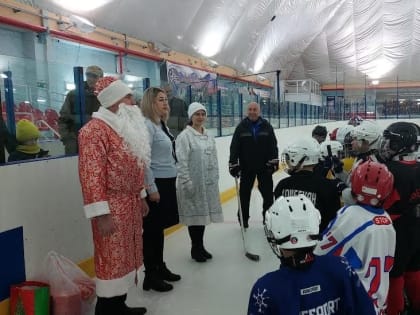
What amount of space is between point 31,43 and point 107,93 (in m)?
4.79

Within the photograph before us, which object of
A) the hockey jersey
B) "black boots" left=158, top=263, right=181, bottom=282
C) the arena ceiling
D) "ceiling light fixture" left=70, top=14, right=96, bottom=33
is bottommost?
"black boots" left=158, top=263, right=181, bottom=282

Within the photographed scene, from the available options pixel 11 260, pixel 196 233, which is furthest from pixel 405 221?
pixel 11 260

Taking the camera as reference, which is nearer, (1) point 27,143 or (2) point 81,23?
(1) point 27,143

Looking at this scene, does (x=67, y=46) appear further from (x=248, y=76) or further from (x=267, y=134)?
(x=248, y=76)

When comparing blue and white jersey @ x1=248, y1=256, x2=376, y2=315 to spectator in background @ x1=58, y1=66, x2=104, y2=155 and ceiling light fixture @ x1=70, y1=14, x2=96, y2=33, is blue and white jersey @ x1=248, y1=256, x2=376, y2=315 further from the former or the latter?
ceiling light fixture @ x1=70, y1=14, x2=96, y2=33

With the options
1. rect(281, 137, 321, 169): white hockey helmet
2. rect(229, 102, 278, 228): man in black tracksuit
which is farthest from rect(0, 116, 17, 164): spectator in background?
rect(229, 102, 278, 228): man in black tracksuit

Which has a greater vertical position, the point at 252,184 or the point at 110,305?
the point at 252,184

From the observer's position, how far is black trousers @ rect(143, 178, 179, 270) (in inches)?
103

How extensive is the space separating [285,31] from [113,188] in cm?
1252

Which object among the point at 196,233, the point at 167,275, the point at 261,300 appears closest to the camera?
the point at 261,300

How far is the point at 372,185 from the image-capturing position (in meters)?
1.50

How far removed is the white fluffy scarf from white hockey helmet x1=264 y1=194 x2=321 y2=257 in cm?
112

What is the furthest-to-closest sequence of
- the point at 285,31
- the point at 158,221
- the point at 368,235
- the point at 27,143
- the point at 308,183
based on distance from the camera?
the point at 285,31
the point at 158,221
the point at 27,143
the point at 308,183
the point at 368,235

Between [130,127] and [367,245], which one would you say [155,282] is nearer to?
[130,127]
